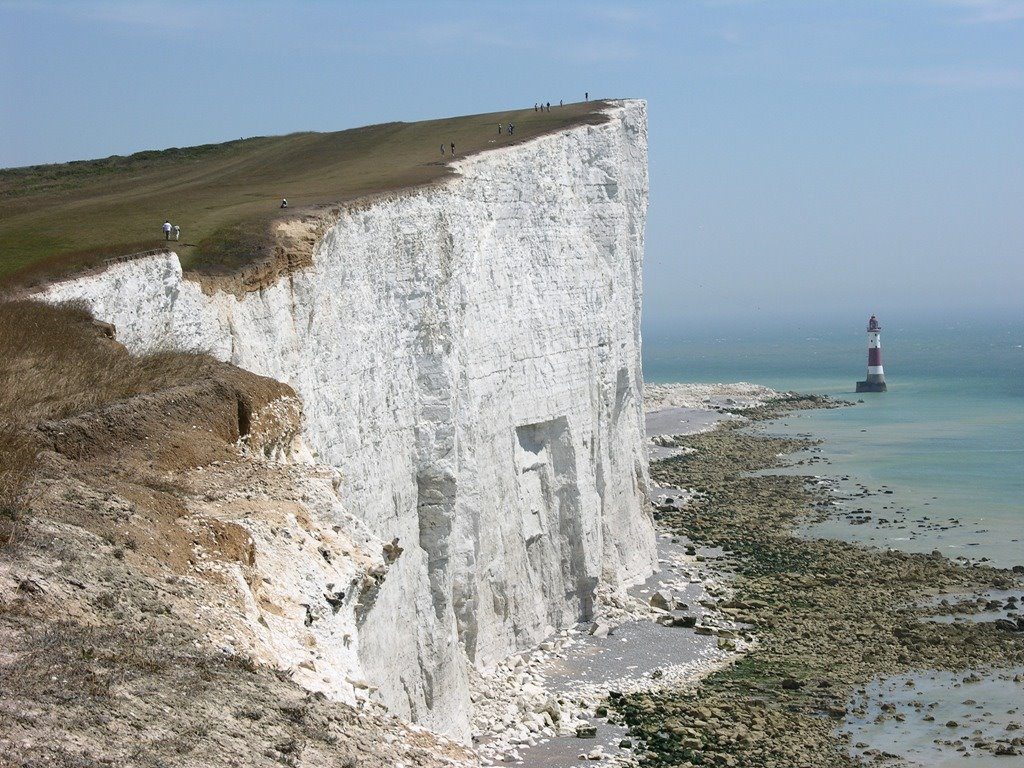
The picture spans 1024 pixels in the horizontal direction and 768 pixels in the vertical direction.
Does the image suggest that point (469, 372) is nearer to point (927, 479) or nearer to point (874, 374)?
point (927, 479)

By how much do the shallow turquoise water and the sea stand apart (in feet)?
0.27

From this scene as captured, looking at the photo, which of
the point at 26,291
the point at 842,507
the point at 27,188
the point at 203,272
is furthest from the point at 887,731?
the point at 27,188

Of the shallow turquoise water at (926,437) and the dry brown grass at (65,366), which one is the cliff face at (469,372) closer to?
the dry brown grass at (65,366)

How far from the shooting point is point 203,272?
63.3 feet

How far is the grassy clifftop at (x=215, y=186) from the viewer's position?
21.1m

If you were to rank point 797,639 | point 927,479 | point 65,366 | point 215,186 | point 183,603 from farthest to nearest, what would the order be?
point 927,479
point 215,186
point 797,639
point 65,366
point 183,603

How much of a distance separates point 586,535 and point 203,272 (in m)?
14.9

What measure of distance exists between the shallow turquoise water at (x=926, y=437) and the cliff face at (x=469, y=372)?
1341cm

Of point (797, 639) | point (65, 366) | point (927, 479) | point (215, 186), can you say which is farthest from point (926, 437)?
point (65, 366)

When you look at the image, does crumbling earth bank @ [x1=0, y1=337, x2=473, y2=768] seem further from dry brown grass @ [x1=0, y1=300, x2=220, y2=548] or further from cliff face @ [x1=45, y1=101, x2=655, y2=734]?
cliff face @ [x1=45, y1=101, x2=655, y2=734]

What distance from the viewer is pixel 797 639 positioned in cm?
2881

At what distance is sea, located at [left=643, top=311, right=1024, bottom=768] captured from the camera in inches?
921

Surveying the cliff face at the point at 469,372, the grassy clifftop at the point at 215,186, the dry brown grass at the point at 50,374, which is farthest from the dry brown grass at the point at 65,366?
the grassy clifftop at the point at 215,186

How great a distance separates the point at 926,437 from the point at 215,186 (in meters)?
50.9
